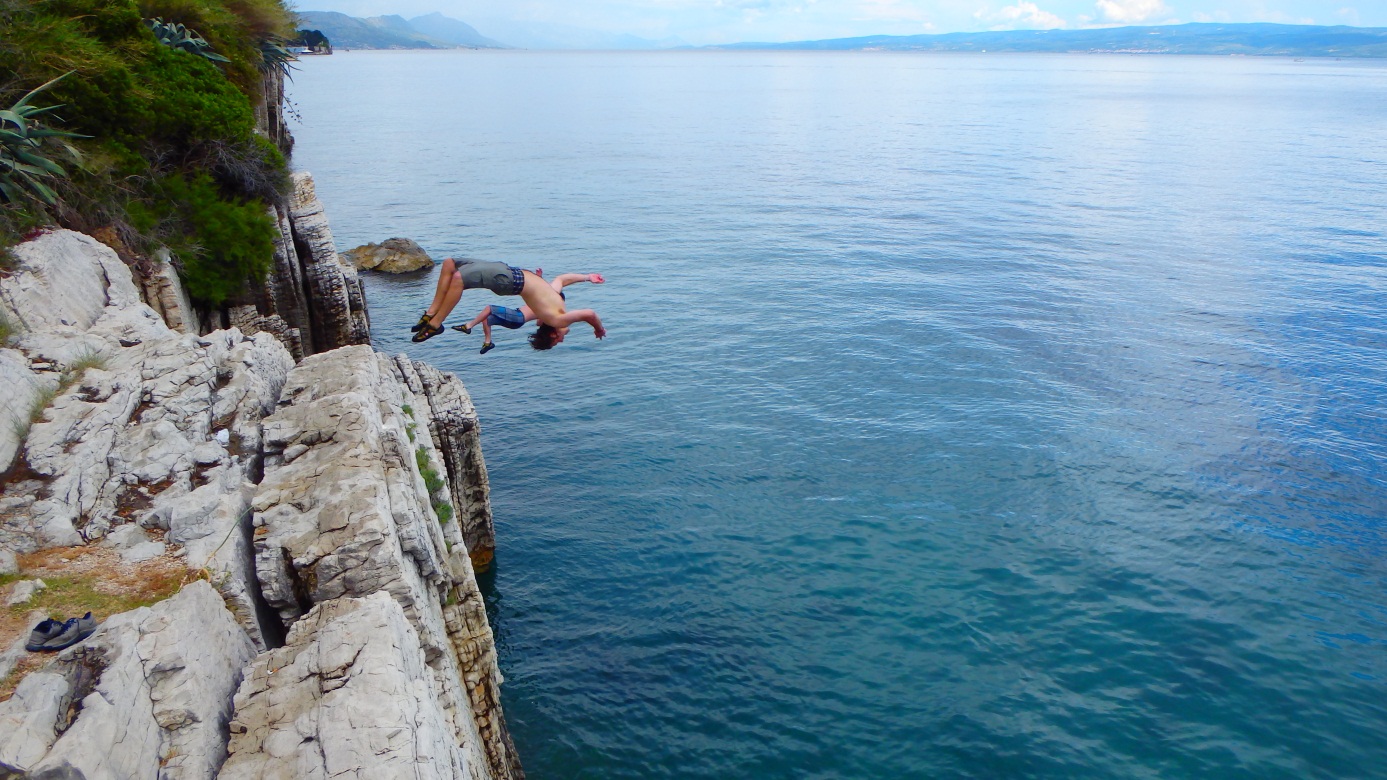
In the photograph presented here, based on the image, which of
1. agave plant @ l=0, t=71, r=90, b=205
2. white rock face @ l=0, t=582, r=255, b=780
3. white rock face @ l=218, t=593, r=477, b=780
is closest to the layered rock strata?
white rock face @ l=218, t=593, r=477, b=780

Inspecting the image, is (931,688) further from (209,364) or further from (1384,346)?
(1384,346)

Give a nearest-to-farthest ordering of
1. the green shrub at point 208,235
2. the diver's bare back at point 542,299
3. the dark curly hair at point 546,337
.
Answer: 1. the diver's bare back at point 542,299
2. the dark curly hair at point 546,337
3. the green shrub at point 208,235

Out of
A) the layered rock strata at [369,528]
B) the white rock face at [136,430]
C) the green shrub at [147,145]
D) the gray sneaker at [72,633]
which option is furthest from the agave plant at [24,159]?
the gray sneaker at [72,633]

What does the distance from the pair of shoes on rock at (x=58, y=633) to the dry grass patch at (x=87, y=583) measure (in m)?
0.28

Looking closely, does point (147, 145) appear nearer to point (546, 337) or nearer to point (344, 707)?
point (546, 337)

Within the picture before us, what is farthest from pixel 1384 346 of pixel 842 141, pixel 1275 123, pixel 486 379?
pixel 1275 123

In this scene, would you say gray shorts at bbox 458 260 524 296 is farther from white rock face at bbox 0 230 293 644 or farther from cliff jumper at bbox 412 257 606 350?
white rock face at bbox 0 230 293 644

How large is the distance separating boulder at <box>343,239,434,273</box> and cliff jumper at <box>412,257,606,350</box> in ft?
103

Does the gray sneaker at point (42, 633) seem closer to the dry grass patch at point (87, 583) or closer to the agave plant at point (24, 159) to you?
the dry grass patch at point (87, 583)

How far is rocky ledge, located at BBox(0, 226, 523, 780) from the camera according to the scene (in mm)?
8164

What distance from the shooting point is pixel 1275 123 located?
109312 mm

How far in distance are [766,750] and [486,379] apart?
2062cm

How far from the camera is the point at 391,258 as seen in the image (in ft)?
151

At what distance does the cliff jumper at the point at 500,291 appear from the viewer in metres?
15.7
